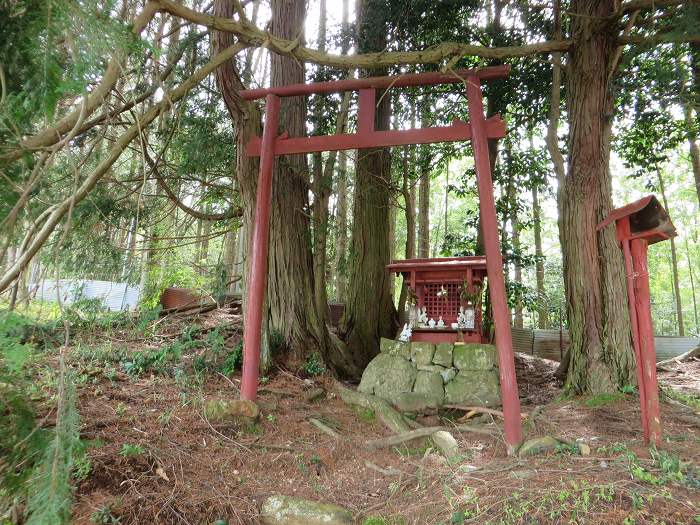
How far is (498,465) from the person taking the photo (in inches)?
131

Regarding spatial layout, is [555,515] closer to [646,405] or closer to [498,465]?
[498,465]

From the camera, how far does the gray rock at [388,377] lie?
566cm

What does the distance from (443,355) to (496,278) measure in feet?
7.09

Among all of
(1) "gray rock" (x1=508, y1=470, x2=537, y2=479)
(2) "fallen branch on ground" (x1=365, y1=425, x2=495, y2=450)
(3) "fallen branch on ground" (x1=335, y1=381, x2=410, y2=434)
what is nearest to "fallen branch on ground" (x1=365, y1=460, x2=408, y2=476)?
(2) "fallen branch on ground" (x1=365, y1=425, x2=495, y2=450)

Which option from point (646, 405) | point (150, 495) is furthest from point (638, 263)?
point (150, 495)

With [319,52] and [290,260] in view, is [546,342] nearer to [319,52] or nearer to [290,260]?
[290,260]

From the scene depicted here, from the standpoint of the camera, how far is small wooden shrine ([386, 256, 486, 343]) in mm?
6086

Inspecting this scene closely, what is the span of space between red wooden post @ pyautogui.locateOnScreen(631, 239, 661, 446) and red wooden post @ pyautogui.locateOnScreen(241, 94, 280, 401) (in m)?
3.34

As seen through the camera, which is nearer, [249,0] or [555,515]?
[555,515]

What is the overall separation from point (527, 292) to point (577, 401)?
426 centimetres

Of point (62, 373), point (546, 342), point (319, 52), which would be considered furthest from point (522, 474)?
point (546, 342)

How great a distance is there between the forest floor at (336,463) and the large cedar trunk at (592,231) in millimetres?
449

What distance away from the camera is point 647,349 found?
3.34 metres

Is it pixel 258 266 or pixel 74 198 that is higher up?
pixel 258 266
